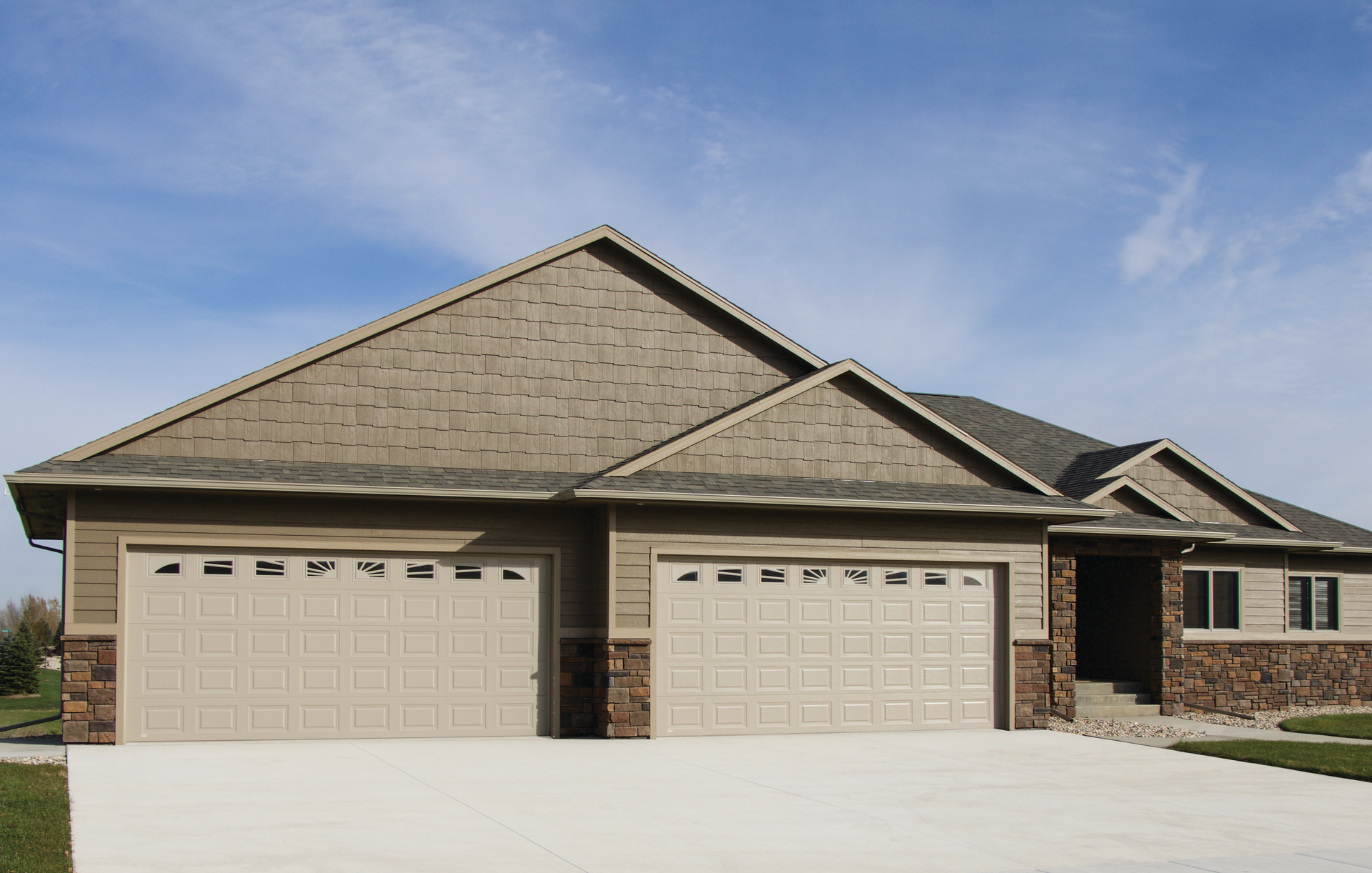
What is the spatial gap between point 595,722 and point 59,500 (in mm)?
7109

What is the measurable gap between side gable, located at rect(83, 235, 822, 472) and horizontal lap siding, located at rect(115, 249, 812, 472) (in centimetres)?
2

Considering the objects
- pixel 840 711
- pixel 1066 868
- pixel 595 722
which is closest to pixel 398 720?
pixel 595 722

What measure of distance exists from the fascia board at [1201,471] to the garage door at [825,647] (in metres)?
5.37

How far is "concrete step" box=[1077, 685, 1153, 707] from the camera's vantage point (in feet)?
62.8

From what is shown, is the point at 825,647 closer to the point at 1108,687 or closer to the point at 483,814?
the point at 1108,687

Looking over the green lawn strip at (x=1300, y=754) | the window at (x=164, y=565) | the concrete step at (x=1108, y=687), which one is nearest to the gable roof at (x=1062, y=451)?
the concrete step at (x=1108, y=687)

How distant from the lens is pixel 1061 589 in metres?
18.6

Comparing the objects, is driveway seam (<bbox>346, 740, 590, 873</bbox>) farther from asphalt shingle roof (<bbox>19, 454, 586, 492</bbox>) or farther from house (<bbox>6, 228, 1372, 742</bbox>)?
asphalt shingle roof (<bbox>19, 454, 586, 492</bbox>)

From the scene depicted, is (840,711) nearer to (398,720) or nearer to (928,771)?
(928,771)

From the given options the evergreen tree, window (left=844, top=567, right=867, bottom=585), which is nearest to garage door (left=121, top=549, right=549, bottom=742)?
window (left=844, top=567, right=867, bottom=585)

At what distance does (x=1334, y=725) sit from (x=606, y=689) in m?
11.3

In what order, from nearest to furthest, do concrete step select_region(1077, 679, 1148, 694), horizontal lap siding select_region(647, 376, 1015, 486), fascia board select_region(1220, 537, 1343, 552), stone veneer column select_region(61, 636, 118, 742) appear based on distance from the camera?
stone veneer column select_region(61, 636, 118, 742) → horizontal lap siding select_region(647, 376, 1015, 486) → concrete step select_region(1077, 679, 1148, 694) → fascia board select_region(1220, 537, 1343, 552)

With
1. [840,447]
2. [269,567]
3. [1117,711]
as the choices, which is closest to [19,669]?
[269,567]

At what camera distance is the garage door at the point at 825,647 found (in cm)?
1529
